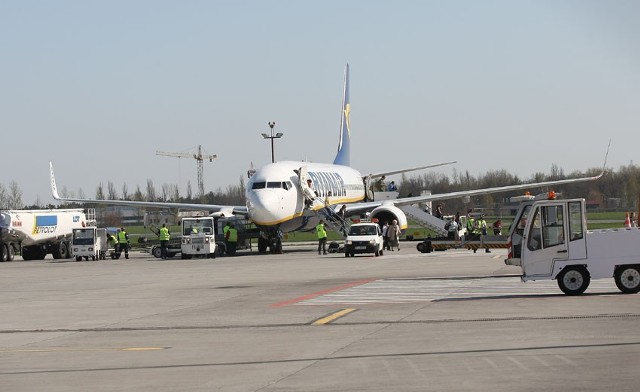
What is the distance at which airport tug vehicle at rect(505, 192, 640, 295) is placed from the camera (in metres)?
24.8

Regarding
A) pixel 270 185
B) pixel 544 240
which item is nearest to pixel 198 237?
pixel 270 185

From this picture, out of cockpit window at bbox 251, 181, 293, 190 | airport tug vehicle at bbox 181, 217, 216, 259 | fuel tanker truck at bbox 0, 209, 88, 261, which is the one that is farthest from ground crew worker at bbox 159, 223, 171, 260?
fuel tanker truck at bbox 0, 209, 88, 261

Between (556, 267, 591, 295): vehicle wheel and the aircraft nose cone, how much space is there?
103ft

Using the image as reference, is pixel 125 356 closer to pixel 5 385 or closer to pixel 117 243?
pixel 5 385

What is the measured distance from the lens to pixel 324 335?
18953 mm

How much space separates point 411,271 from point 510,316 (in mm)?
17399

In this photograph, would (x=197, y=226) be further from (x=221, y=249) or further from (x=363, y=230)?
(x=363, y=230)

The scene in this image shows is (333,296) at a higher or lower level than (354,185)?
lower

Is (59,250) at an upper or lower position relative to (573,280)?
upper

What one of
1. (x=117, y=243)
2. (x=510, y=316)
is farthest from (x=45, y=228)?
(x=510, y=316)

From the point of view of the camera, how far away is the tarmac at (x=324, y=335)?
44.4 ft

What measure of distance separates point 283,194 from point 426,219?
17.4 meters

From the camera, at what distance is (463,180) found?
122 metres

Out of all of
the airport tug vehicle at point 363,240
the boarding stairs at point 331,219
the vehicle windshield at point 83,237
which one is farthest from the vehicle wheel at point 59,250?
the airport tug vehicle at point 363,240
